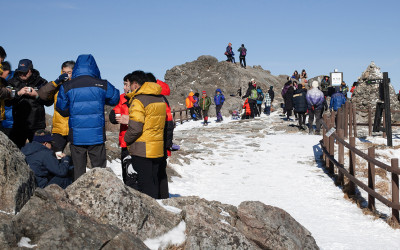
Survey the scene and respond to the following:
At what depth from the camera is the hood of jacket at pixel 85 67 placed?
5680mm

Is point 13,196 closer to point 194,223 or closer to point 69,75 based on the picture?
point 194,223

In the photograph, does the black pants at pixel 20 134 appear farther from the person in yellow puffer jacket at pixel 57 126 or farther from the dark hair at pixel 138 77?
the dark hair at pixel 138 77

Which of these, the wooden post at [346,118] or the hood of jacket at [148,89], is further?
the wooden post at [346,118]

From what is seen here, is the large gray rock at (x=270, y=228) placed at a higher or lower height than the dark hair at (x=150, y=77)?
lower

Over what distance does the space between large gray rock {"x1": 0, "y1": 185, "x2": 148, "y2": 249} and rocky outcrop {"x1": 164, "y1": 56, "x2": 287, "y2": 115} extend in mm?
31005

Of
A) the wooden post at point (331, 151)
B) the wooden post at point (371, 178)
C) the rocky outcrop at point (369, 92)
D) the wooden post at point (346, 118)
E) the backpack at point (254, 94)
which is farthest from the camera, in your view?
the rocky outcrop at point (369, 92)

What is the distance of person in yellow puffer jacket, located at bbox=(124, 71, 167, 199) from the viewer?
554cm

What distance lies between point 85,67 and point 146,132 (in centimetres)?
115

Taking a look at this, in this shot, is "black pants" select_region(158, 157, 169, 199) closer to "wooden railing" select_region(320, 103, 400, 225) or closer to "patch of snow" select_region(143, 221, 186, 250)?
"patch of snow" select_region(143, 221, 186, 250)

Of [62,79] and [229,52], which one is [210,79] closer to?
Result: [229,52]

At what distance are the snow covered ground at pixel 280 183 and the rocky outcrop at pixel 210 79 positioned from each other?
63.3ft

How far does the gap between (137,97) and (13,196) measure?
219cm

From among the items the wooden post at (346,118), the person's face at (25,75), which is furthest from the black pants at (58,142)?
the wooden post at (346,118)

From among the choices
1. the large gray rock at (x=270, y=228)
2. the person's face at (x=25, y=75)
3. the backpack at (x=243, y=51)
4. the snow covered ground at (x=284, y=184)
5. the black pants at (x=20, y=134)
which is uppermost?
the backpack at (x=243, y=51)
